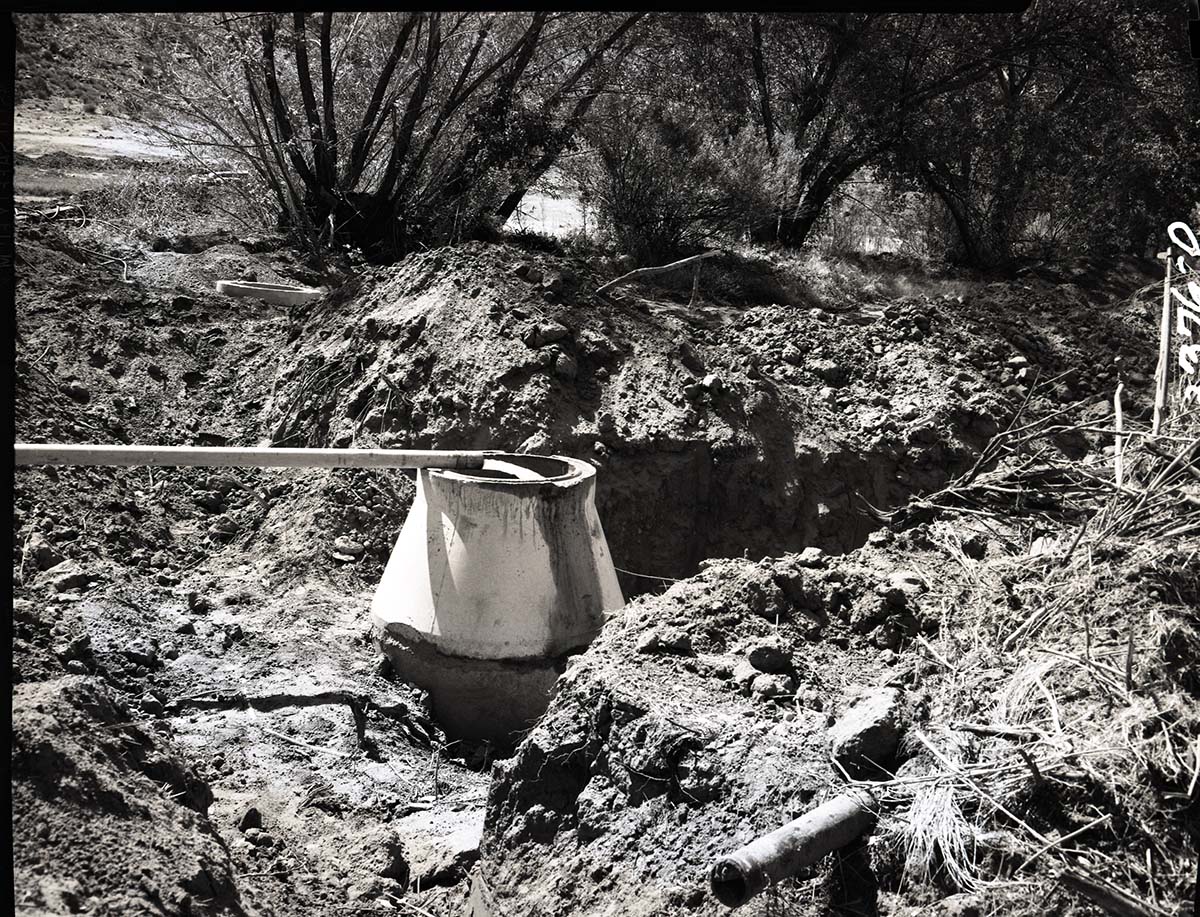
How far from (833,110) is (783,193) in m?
0.95

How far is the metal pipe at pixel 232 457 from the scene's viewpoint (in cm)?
540

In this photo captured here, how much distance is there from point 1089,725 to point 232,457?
4.22 metres

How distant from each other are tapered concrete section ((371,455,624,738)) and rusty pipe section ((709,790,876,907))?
2.66 m

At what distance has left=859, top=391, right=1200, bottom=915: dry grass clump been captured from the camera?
2.79 meters

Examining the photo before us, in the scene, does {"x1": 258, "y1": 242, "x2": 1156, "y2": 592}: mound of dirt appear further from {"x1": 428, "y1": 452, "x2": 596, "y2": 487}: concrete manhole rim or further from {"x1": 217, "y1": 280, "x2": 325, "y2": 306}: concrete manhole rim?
{"x1": 428, "y1": 452, "x2": 596, "y2": 487}: concrete manhole rim

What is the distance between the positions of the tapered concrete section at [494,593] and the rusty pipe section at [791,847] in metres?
2.66

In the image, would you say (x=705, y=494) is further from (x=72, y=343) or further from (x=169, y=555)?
(x=72, y=343)

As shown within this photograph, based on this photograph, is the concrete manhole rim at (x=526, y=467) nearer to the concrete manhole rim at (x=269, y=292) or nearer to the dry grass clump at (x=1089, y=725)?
the dry grass clump at (x=1089, y=725)

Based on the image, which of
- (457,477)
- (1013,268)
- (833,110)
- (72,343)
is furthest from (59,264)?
(1013,268)

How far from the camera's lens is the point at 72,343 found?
349 inches

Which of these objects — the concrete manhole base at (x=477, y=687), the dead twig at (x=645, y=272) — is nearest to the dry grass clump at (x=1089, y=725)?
the concrete manhole base at (x=477, y=687)

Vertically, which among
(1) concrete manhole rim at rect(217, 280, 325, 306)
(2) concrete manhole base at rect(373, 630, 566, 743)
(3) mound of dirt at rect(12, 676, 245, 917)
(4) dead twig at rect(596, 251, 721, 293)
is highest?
(4) dead twig at rect(596, 251, 721, 293)

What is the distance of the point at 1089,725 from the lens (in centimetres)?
305

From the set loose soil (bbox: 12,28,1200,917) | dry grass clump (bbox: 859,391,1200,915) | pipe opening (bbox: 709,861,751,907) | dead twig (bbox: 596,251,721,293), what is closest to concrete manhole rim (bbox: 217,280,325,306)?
loose soil (bbox: 12,28,1200,917)
